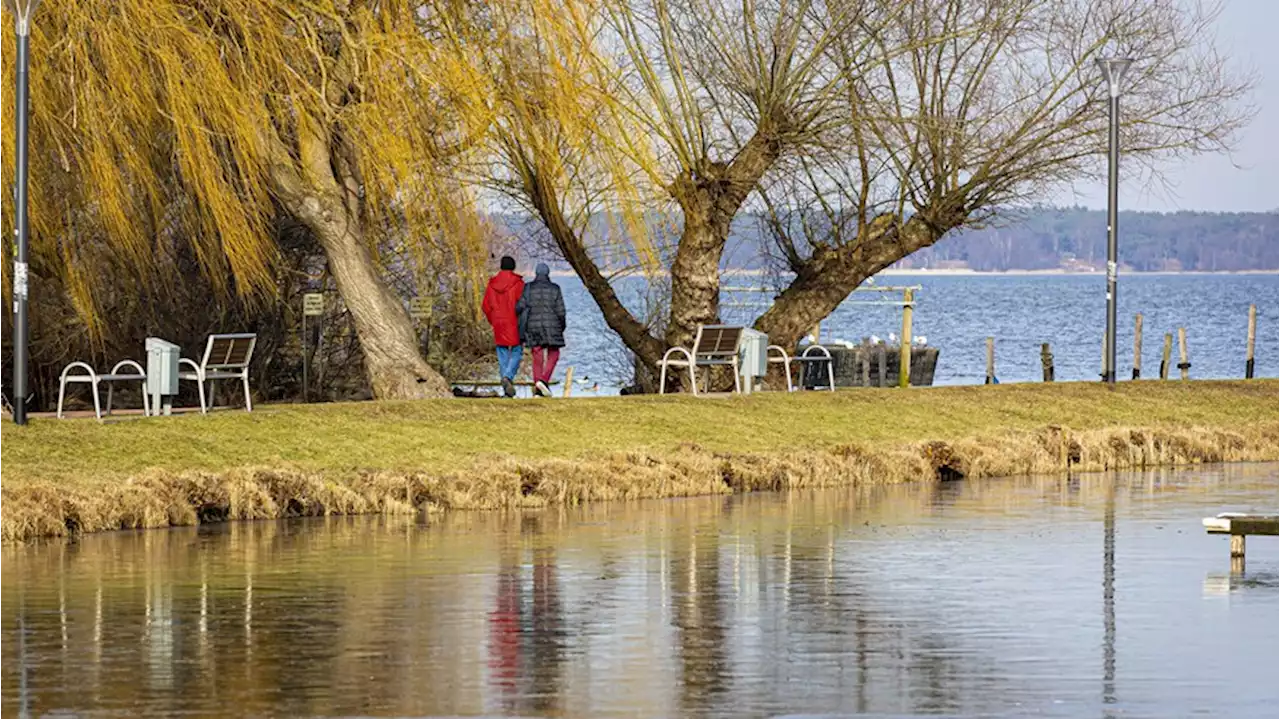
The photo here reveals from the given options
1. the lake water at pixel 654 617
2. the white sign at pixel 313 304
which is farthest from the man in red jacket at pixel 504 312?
the lake water at pixel 654 617

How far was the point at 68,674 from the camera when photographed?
12031 millimetres

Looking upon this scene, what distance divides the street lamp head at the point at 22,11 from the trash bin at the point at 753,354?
11900mm

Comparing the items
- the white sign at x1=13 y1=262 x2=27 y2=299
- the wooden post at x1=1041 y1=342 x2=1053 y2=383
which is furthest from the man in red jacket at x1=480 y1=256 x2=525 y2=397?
the wooden post at x1=1041 y1=342 x2=1053 y2=383

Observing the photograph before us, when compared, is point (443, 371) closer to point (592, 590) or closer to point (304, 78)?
point (304, 78)

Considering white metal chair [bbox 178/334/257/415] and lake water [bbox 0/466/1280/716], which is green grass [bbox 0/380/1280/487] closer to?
white metal chair [bbox 178/334/257/415]

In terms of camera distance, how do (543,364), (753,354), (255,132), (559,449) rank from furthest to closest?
(543,364), (753,354), (255,132), (559,449)

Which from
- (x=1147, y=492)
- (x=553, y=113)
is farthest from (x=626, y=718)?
(x=553, y=113)

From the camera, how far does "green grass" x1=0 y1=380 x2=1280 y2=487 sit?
71.9ft

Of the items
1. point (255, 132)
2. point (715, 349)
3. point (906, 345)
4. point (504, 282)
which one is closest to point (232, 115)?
point (255, 132)

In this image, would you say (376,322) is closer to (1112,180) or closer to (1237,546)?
(1112,180)

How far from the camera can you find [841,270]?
123ft

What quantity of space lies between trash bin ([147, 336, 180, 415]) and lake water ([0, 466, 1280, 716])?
5717 mm

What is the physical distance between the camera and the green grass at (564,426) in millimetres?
21906

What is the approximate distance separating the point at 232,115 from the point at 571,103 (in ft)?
14.4
